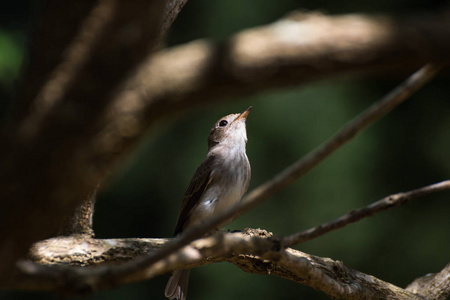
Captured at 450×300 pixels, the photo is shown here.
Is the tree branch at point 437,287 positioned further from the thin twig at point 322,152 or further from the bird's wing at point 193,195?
the thin twig at point 322,152

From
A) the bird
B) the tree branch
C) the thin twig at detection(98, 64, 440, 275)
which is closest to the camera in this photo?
the thin twig at detection(98, 64, 440, 275)

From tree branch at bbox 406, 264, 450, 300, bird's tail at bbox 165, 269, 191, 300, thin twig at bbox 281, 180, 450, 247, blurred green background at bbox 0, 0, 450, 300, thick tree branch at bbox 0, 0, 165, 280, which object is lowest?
thick tree branch at bbox 0, 0, 165, 280

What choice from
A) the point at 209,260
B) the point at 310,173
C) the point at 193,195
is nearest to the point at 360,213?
the point at 209,260

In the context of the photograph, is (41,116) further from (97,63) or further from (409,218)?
(409,218)

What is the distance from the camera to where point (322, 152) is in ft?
4.03

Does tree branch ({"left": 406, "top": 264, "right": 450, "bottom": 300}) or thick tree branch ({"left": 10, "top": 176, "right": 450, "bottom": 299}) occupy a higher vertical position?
tree branch ({"left": 406, "top": 264, "right": 450, "bottom": 300})

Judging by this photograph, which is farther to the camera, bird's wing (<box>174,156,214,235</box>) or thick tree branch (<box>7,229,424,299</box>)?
bird's wing (<box>174,156,214,235</box>)

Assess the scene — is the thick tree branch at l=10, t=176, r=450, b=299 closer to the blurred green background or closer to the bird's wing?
the bird's wing

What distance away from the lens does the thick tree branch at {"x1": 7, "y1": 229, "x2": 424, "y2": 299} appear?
4.02 ft

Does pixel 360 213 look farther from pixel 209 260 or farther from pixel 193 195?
pixel 193 195

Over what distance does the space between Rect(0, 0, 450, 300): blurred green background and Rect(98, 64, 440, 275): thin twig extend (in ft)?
12.0

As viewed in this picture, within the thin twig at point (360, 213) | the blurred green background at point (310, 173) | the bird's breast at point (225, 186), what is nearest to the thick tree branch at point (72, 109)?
the thin twig at point (360, 213)

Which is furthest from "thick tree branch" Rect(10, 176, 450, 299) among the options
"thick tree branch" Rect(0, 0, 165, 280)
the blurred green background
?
the blurred green background

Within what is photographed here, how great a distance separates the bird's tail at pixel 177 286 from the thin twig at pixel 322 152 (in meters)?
2.43
